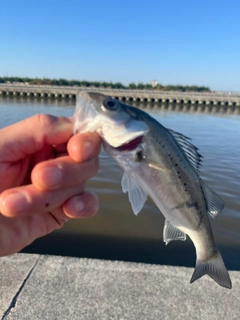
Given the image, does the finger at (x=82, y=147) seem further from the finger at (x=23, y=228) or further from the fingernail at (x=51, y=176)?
the finger at (x=23, y=228)

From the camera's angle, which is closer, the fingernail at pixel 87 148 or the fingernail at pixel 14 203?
the fingernail at pixel 14 203

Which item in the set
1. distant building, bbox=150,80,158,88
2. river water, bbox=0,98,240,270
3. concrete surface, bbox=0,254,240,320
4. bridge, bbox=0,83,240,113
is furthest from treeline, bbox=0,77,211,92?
concrete surface, bbox=0,254,240,320

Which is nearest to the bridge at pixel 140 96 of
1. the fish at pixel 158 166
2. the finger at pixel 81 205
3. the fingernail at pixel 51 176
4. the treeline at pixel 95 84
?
the treeline at pixel 95 84

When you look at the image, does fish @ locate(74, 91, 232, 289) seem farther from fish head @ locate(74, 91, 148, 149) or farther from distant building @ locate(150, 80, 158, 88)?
distant building @ locate(150, 80, 158, 88)

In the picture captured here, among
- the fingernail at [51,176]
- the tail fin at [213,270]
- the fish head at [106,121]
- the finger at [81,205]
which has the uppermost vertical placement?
the fish head at [106,121]

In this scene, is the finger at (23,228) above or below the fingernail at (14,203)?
below

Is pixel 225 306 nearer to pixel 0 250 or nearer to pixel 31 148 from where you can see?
pixel 0 250

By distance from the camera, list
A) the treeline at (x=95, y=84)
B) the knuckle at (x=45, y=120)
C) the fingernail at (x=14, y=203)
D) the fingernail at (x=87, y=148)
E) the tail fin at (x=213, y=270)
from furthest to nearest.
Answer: the treeline at (x=95, y=84)
the tail fin at (x=213, y=270)
the knuckle at (x=45, y=120)
the fingernail at (x=87, y=148)
the fingernail at (x=14, y=203)
